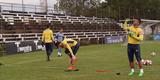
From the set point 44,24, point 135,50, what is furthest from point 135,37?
point 44,24

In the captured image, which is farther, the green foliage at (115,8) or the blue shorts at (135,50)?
the green foliage at (115,8)

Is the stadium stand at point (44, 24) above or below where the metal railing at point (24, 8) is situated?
below

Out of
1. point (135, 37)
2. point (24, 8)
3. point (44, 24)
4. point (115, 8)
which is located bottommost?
point (44, 24)

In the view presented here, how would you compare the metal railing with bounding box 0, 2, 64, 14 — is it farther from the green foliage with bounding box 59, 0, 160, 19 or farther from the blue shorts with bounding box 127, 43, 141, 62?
the blue shorts with bounding box 127, 43, 141, 62

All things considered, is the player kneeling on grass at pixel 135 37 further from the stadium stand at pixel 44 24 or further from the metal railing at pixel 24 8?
the metal railing at pixel 24 8

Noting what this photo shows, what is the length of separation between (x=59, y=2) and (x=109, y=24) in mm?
14134

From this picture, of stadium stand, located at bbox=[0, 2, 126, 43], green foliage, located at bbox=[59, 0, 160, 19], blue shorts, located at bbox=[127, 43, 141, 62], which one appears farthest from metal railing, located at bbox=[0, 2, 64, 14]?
blue shorts, located at bbox=[127, 43, 141, 62]

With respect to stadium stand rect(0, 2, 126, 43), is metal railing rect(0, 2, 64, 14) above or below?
above

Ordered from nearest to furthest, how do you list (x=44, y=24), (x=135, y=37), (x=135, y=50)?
(x=135, y=37), (x=135, y=50), (x=44, y=24)

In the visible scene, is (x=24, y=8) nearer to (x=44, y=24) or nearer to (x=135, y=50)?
(x=44, y=24)

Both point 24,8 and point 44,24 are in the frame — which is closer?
point 44,24

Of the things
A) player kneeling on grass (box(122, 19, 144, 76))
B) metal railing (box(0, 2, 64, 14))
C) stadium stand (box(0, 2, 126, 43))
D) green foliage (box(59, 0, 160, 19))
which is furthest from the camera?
green foliage (box(59, 0, 160, 19))

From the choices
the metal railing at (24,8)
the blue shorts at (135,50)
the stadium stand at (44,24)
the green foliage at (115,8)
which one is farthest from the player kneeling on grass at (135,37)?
the green foliage at (115,8)

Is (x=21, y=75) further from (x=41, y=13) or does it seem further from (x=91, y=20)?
(x=91, y=20)
